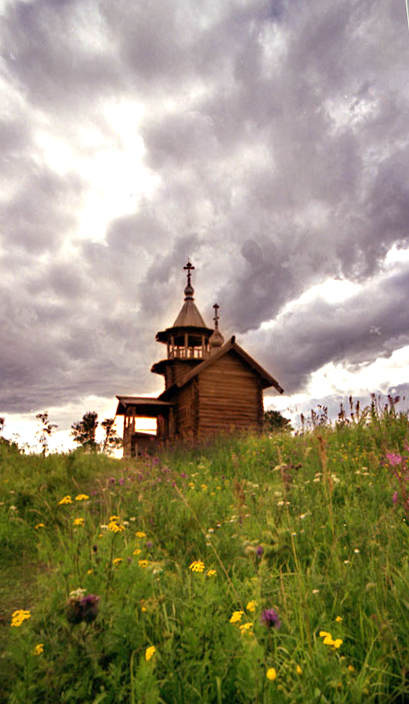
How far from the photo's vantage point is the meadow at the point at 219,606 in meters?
2.49

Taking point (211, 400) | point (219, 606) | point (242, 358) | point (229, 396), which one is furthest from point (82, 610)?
point (242, 358)

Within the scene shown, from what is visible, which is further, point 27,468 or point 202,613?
point 27,468

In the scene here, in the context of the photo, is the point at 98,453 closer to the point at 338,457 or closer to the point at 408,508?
the point at 338,457

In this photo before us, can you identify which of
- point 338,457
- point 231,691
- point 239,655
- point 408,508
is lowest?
point 231,691

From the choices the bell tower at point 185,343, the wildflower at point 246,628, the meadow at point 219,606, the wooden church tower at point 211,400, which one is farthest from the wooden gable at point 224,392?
the wildflower at point 246,628

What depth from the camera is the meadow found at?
98.0 inches

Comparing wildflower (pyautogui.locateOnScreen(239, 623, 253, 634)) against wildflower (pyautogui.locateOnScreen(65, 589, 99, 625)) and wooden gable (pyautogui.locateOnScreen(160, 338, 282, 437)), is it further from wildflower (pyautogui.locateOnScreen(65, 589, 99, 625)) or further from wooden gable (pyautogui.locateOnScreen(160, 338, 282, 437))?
wooden gable (pyautogui.locateOnScreen(160, 338, 282, 437))

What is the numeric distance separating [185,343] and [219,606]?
1084 inches

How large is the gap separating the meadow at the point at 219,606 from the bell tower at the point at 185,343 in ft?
77.0

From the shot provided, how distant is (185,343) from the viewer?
3055 centimetres

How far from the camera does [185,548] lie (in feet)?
16.6

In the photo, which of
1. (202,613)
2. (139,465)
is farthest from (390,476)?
(139,465)

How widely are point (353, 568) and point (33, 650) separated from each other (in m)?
2.47

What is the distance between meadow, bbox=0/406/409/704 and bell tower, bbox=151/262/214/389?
23.5 m
